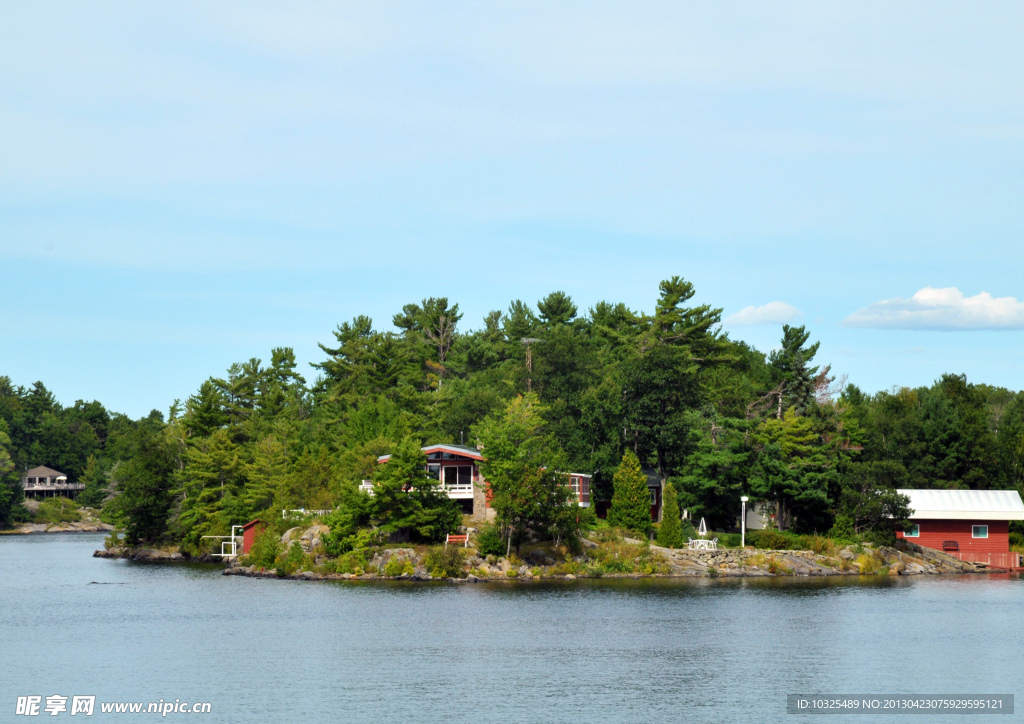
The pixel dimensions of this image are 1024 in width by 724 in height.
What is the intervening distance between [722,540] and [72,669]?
43.8 meters

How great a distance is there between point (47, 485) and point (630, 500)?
12252 cm

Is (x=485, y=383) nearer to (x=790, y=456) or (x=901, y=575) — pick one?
(x=790, y=456)

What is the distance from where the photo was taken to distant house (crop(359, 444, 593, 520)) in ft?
211

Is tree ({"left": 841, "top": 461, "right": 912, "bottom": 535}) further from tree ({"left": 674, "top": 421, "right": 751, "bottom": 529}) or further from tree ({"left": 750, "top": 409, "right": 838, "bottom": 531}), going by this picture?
tree ({"left": 674, "top": 421, "right": 751, "bottom": 529})

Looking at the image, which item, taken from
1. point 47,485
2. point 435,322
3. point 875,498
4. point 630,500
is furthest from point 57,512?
point 875,498

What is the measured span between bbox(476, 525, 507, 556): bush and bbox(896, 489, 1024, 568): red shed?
93.1 ft

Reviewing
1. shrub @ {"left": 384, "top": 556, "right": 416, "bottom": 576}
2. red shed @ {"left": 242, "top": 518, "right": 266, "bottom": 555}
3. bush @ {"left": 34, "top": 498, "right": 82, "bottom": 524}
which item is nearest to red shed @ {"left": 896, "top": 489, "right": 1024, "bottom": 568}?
shrub @ {"left": 384, "top": 556, "right": 416, "bottom": 576}

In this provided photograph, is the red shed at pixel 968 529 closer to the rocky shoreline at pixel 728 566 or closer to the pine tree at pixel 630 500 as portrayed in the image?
the rocky shoreline at pixel 728 566

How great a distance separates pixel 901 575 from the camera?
210ft

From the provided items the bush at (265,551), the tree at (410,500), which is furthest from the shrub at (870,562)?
the bush at (265,551)

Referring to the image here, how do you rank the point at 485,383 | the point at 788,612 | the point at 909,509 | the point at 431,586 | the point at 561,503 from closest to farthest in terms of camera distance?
the point at 788,612, the point at 431,586, the point at 561,503, the point at 909,509, the point at 485,383

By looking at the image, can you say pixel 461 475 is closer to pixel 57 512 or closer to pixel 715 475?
pixel 715 475

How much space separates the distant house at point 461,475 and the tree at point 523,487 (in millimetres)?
1877

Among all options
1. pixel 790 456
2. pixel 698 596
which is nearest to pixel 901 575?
pixel 790 456
